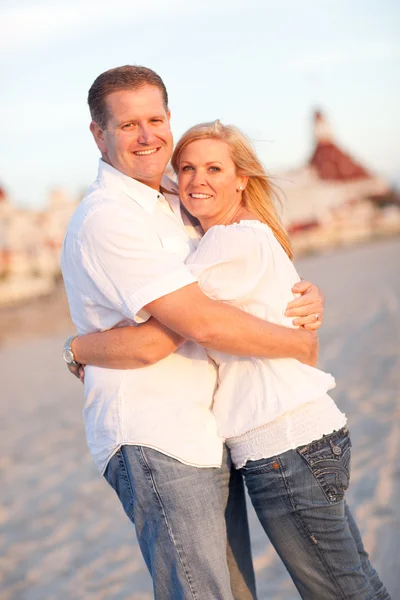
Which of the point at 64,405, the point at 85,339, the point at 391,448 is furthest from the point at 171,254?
the point at 64,405

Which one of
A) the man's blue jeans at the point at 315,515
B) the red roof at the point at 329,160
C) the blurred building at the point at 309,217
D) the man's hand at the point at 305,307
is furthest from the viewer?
the red roof at the point at 329,160

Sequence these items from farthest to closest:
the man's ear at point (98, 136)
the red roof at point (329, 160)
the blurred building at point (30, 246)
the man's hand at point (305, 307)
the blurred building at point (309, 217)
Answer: the red roof at point (329, 160), the blurred building at point (309, 217), the blurred building at point (30, 246), the man's ear at point (98, 136), the man's hand at point (305, 307)

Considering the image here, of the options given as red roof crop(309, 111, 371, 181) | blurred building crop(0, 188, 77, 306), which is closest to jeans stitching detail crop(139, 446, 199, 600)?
blurred building crop(0, 188, 77, 306)

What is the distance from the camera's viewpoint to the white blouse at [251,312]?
209 centimetres

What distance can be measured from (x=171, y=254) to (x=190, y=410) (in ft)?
1.34

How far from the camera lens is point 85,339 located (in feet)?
7.32

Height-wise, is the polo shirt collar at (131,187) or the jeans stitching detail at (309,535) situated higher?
the polo shirt collar at (131,187)

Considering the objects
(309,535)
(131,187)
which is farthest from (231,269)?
(309,535)

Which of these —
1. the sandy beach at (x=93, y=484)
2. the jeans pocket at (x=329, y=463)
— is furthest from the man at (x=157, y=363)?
the sandy beach at (x=93, y=484)

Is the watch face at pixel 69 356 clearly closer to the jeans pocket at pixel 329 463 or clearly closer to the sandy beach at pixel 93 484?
the jeans pocket at pixel 329 463

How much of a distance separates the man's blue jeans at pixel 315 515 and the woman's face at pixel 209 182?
0.74 meters

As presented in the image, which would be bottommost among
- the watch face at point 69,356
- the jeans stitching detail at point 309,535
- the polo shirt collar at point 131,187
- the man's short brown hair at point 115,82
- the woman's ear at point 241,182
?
the jeans stitching detail at point 309,535

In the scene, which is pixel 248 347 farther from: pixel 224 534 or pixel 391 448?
pixel 391 448

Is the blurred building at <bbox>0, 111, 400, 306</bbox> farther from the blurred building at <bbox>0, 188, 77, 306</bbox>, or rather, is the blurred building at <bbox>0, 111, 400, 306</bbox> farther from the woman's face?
the woman's face
